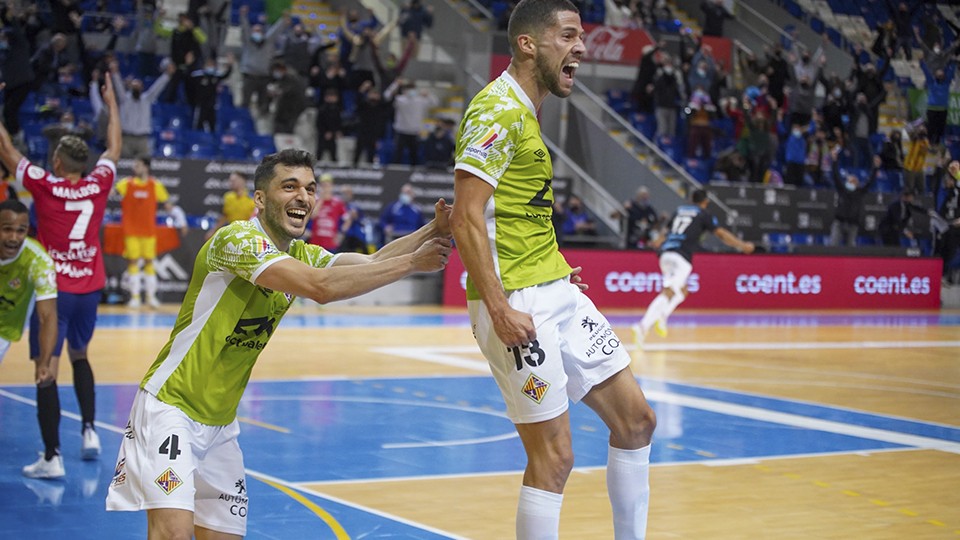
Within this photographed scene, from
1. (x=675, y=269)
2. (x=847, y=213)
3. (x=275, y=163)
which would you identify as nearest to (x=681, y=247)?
(x=675, y=269)

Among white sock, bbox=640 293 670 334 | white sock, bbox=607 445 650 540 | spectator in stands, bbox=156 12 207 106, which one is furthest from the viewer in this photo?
spectator in stands, bbox=156 12 207 106

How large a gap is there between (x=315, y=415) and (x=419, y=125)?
1547 centimetres

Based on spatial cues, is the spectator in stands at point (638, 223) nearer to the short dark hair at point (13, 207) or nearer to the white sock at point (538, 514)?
the short dark hair at point (13, 207)

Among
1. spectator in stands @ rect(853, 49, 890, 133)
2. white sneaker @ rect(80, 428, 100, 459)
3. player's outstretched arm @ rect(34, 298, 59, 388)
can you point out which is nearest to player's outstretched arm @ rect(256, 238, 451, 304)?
player's outstretched arm @ rect(34, 298, 59, 388)

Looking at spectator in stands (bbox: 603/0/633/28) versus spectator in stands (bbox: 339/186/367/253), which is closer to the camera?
spectator in stands (bbox: 339/186/367/253)

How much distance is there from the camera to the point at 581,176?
91.4 feet

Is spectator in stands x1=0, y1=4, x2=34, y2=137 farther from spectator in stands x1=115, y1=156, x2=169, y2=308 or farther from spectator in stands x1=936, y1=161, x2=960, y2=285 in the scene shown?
spectator in stands x1=936, y1=161, x2=960, y2=285

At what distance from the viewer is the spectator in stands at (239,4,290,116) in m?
25.0

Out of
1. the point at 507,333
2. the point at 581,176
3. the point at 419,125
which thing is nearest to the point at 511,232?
the point at 507,333

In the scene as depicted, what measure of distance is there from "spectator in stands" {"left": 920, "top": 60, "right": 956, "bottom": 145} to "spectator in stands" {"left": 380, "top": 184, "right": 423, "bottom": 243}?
1582 centimetres

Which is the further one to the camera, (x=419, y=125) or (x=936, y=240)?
(x=936, y=240)

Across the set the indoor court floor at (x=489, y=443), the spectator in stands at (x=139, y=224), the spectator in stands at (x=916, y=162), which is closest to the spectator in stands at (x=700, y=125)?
the spectator in stands at (x=916, y=162)

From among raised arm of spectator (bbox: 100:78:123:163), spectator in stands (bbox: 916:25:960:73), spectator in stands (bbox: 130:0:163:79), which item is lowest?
raised arm of spectator (bbox: 100:78:123:163)

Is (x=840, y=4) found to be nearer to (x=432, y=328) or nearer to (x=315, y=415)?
(x=432, y=328)
